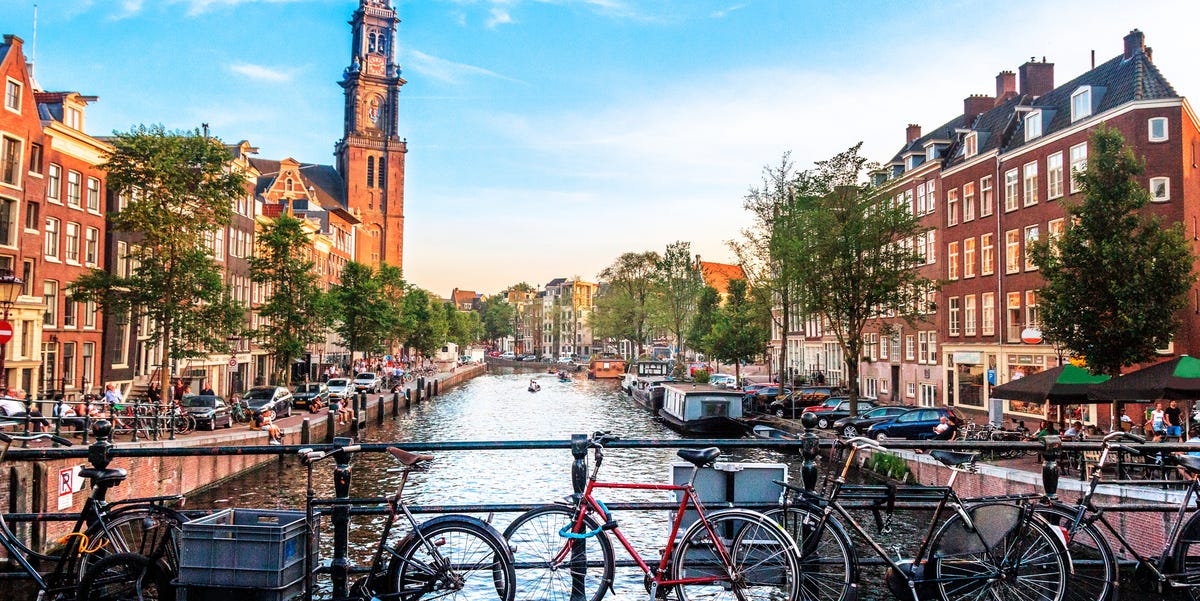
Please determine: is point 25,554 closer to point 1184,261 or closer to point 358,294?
point 1184,261

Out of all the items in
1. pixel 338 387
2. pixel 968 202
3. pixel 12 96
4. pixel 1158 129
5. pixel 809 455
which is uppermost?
pixel 12 96

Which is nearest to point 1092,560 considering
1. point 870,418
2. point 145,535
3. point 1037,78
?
point 145,535

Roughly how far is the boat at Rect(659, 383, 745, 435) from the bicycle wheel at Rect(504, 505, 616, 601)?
41.0 meters

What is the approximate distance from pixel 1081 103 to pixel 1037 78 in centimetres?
1115

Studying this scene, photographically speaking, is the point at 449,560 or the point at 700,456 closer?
the point at 449,560

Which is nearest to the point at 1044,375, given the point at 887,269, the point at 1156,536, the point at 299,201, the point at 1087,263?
the point at 1087,263

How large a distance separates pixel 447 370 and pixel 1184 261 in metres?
94.2

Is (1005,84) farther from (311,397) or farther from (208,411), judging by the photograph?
(208,411)

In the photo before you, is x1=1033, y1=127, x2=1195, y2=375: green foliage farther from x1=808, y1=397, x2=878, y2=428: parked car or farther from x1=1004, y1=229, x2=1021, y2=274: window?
x1=1004, y1=229, x2=1021, y2=274: window

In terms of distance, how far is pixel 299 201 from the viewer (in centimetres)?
9262

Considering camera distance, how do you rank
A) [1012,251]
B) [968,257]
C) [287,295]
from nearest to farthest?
[1012,251], [968,257], [287,295]

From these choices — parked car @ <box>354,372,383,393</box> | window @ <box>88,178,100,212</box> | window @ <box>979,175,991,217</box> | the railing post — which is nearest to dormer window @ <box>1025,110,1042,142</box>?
window @ <box>979,175,991,217</box>

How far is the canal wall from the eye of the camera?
1715 cm

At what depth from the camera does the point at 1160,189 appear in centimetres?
3497
